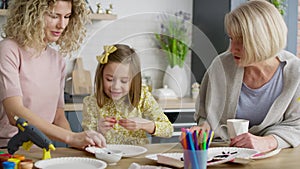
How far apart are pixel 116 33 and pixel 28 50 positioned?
565 millimetres

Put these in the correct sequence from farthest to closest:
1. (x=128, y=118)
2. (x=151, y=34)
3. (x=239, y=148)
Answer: (x=239, y=148)
(x=128, y=118)
(x=151, y=34)

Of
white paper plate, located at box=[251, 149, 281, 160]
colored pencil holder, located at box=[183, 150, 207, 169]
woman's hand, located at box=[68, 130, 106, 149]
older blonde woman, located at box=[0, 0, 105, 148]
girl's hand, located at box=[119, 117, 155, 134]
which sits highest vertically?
older blonde woman, located at box=[0, 0, 105, 148]

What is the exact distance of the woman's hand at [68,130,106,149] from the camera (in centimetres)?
180

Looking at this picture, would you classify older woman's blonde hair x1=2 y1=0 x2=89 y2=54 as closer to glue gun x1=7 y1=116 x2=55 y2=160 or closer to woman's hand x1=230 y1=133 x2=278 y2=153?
glue gun x1=7 y1=116 x2=55 y2=160

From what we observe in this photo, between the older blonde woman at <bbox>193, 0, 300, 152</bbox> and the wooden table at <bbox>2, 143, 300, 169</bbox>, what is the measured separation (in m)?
0.09

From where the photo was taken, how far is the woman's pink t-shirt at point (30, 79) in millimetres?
1997

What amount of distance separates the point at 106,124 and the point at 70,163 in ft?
0.66

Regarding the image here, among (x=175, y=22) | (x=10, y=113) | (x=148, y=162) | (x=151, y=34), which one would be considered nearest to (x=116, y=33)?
(x=151, y=34)

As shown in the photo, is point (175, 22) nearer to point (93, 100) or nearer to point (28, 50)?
point (93, 100)

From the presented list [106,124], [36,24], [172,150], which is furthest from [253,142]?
[36,24]

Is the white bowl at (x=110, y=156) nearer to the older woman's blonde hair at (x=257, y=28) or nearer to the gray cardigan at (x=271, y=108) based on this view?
the gray cardigan at (x=271, y=108)

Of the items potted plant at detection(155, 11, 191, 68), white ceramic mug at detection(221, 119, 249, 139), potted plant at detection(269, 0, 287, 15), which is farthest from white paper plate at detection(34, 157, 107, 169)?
potted plant at detection(269, 0, 287, 15)

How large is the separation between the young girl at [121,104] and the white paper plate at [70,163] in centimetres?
18

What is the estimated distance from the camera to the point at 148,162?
1720mm
